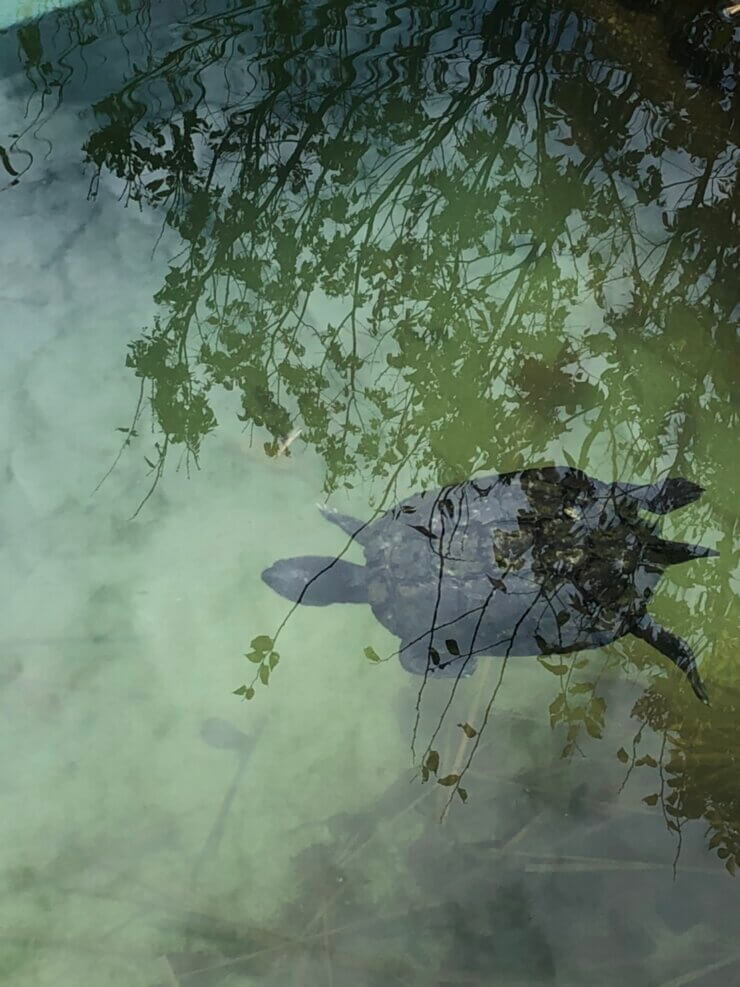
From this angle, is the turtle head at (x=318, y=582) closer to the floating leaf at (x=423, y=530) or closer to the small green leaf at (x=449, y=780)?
the floating leaf at (x=423, y=530)

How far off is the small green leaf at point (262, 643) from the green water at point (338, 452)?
3 centimetres

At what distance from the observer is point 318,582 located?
5.66ft

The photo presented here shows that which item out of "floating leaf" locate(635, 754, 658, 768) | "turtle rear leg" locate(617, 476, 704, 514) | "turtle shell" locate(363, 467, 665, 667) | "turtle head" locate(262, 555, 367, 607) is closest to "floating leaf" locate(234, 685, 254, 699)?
"turtle head" locate(262, 555, 367, 607)

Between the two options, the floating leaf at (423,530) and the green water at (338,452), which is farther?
the floating leaf at (423,530)

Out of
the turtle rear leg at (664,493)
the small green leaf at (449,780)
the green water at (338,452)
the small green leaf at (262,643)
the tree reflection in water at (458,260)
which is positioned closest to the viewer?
the green water at (338,452)

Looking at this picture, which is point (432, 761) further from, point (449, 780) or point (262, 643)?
point (262, 643)

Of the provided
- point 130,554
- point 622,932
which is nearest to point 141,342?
point 130,554

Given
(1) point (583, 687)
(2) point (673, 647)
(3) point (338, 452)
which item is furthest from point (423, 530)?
(2) point (673, 647)

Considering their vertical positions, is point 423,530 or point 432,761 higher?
point 423,530

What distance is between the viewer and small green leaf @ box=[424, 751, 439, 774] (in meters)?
1.58

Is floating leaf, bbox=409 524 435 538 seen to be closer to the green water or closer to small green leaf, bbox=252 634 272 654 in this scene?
the green water

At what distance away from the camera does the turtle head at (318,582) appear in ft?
5.61

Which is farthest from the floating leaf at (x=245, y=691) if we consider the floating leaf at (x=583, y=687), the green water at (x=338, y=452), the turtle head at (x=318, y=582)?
the floating leaf at (x=583, y=687)

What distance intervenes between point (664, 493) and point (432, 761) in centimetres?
89
